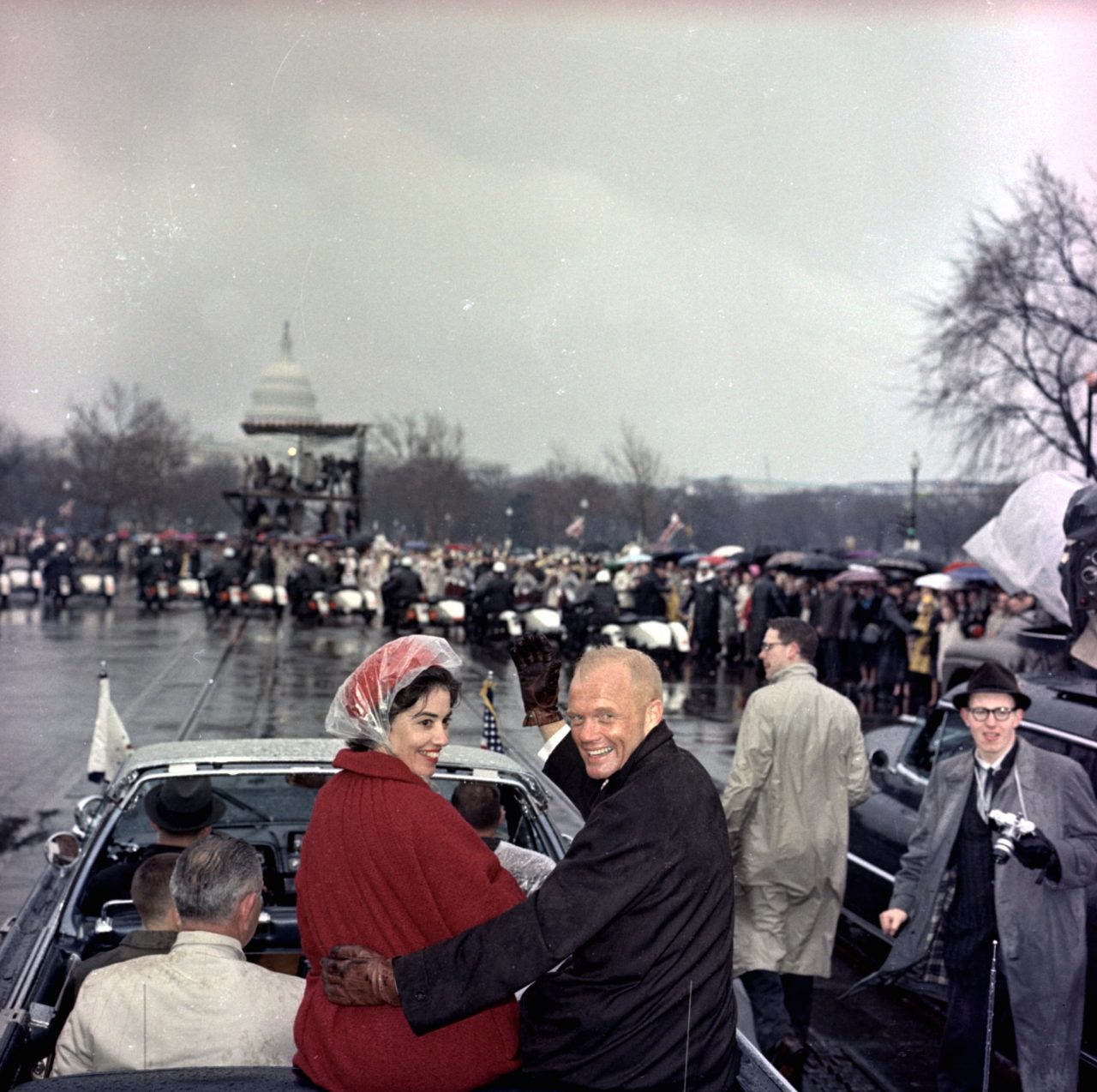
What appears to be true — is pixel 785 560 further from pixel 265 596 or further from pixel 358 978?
pixel 358 978

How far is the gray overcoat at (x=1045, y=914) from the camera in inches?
178

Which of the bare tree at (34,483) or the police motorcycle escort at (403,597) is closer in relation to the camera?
the police motorcycle escort at (403,597)

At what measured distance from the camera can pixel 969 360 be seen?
26.1m

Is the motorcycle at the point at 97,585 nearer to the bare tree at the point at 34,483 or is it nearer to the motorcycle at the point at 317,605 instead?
the motorcycle at the point at 317,605

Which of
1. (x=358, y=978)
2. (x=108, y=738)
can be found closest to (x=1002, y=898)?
(x=358, y=978)

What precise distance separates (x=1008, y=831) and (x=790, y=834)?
1143 millimetres

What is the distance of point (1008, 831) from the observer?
177 inches

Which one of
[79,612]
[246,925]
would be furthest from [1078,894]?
[79,612]

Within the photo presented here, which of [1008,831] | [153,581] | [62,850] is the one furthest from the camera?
[153,581]

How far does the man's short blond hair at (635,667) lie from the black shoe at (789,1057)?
2538mm

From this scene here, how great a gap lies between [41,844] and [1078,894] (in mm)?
6803

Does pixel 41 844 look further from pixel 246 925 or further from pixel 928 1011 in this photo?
pixel 246 925

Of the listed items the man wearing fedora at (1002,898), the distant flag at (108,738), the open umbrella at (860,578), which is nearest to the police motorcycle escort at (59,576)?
the open umbrella at (860,578)

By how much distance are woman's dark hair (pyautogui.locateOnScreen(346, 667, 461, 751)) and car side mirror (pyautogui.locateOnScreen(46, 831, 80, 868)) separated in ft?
7.65
